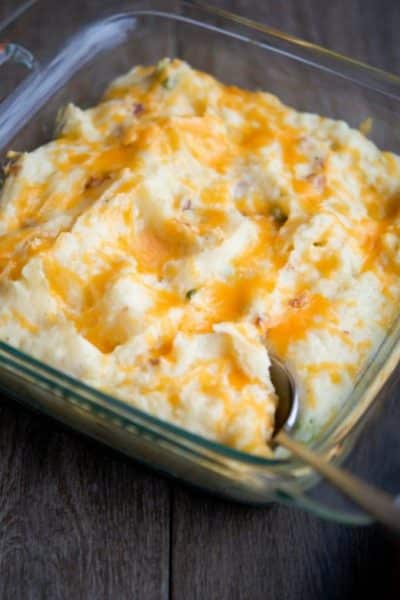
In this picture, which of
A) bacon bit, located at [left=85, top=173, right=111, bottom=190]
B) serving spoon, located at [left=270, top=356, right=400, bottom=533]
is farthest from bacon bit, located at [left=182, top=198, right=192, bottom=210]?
serving spoon, located at [left=270, top=356, right=400, bottom=533]

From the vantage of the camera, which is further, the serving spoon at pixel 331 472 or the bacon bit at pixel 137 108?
the bacon bit at pixel 137 108

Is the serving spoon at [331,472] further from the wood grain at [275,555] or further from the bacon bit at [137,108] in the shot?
the bacon bit at [137,108]

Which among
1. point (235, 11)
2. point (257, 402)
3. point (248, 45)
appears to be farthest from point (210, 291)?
point (235, 11)

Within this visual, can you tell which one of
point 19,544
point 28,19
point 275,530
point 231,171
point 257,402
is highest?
point 28,19

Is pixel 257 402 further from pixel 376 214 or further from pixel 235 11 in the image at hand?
pixel 235 11

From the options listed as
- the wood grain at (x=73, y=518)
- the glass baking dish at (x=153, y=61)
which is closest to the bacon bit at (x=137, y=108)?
the glass baking dish at (x=153, y=61)

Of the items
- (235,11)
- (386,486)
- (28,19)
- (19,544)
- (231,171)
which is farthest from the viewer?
(235,11)

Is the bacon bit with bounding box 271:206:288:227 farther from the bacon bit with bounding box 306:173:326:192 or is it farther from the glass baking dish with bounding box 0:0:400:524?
the glass baking dish with bounding box 0:0:400:524
